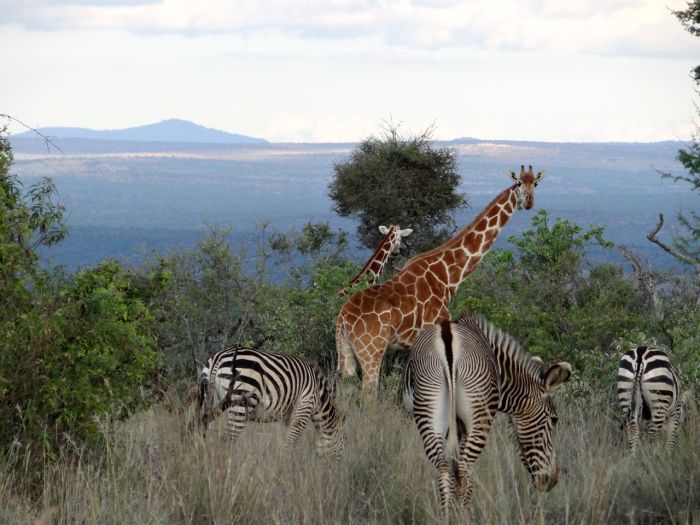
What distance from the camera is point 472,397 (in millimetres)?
6457

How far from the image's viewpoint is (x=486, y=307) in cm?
1266

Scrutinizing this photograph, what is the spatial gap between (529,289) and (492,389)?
6.87m

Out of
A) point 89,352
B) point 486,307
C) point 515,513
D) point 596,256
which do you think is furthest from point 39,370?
point 596,256

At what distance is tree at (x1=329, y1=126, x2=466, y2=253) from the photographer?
28.1 meters

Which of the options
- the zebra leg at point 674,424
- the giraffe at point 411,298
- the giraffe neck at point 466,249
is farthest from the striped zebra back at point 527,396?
the giraffe neck at point 466,249

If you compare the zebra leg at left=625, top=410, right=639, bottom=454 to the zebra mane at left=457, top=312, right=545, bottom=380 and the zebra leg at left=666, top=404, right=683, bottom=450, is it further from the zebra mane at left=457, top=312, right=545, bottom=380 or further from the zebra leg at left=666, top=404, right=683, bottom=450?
the zebra mane at left=457, top=312, right=545, bottom=380

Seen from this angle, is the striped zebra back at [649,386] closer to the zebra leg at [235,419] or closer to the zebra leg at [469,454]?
the zebra leg at [469,454]

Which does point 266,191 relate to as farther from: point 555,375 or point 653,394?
point 555,375

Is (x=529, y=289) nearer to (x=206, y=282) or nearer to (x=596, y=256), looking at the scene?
(x=206, y=282)

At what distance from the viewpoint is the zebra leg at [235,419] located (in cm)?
782

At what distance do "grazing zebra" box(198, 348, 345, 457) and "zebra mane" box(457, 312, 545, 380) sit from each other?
1.56 m

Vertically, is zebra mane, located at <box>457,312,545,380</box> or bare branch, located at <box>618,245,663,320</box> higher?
zebra mane, located at <box>457,312,545,380</box>

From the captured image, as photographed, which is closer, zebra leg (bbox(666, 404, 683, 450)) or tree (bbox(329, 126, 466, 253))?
zebra leg (bbox(666, 404, 683, 450))

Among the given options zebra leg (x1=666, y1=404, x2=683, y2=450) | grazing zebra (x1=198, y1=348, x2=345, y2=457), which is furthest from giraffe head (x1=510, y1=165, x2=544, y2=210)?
grazing zebra (x1=198, y1=348, x2=345, y2=457)
